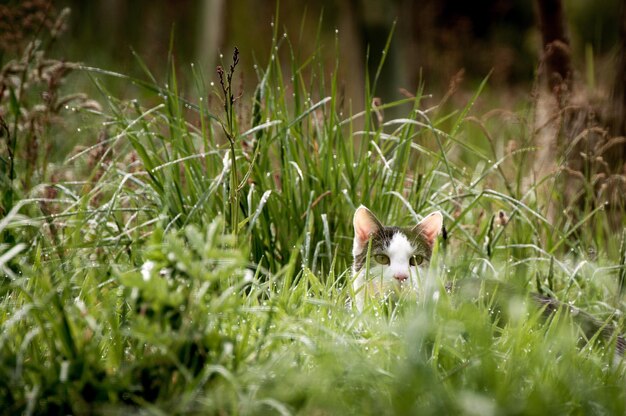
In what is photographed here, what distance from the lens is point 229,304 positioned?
1786mm

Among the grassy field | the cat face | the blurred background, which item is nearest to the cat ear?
the cat face

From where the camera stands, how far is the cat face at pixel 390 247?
9.63 feet

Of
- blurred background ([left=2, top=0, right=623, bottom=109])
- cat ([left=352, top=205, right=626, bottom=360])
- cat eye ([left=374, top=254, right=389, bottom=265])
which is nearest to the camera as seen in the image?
cat ([left=352, top=205, right=626, bottom=360])

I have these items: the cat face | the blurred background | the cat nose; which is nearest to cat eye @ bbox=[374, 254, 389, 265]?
the cat face

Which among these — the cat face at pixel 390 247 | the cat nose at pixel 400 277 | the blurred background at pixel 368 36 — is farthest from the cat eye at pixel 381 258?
the blurred background at pixel 368 36

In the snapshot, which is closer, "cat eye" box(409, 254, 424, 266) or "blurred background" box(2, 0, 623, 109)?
"cat eye" box(409, 254, 424, 266)

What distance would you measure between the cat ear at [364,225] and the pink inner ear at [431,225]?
0.55ft

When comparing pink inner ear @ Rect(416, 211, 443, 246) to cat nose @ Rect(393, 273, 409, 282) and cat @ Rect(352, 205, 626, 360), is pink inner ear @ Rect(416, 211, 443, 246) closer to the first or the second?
cat @ Rect(352, 205, 626, 360)

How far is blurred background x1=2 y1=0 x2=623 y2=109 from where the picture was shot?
5.52 metres

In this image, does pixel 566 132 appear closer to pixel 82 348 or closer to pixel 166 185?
pixel 166 185

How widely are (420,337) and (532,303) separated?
2.66 feet

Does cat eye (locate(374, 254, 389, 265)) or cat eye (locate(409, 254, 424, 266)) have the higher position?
cat eye (locate(374, 254, 389, 265))

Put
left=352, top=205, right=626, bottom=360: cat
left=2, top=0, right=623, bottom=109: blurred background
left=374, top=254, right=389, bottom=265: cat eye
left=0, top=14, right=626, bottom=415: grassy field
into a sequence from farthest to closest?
left=2, top=0, right=623, bottom=109: blurred background < left=374, top=254, right=389, bottom=265: cat eye < left=352, top=205, right=626, bottom=360: cat < left=0, top=14, right=626, bottom=415: grassy field

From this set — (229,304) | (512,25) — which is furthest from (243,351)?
(512,25)
